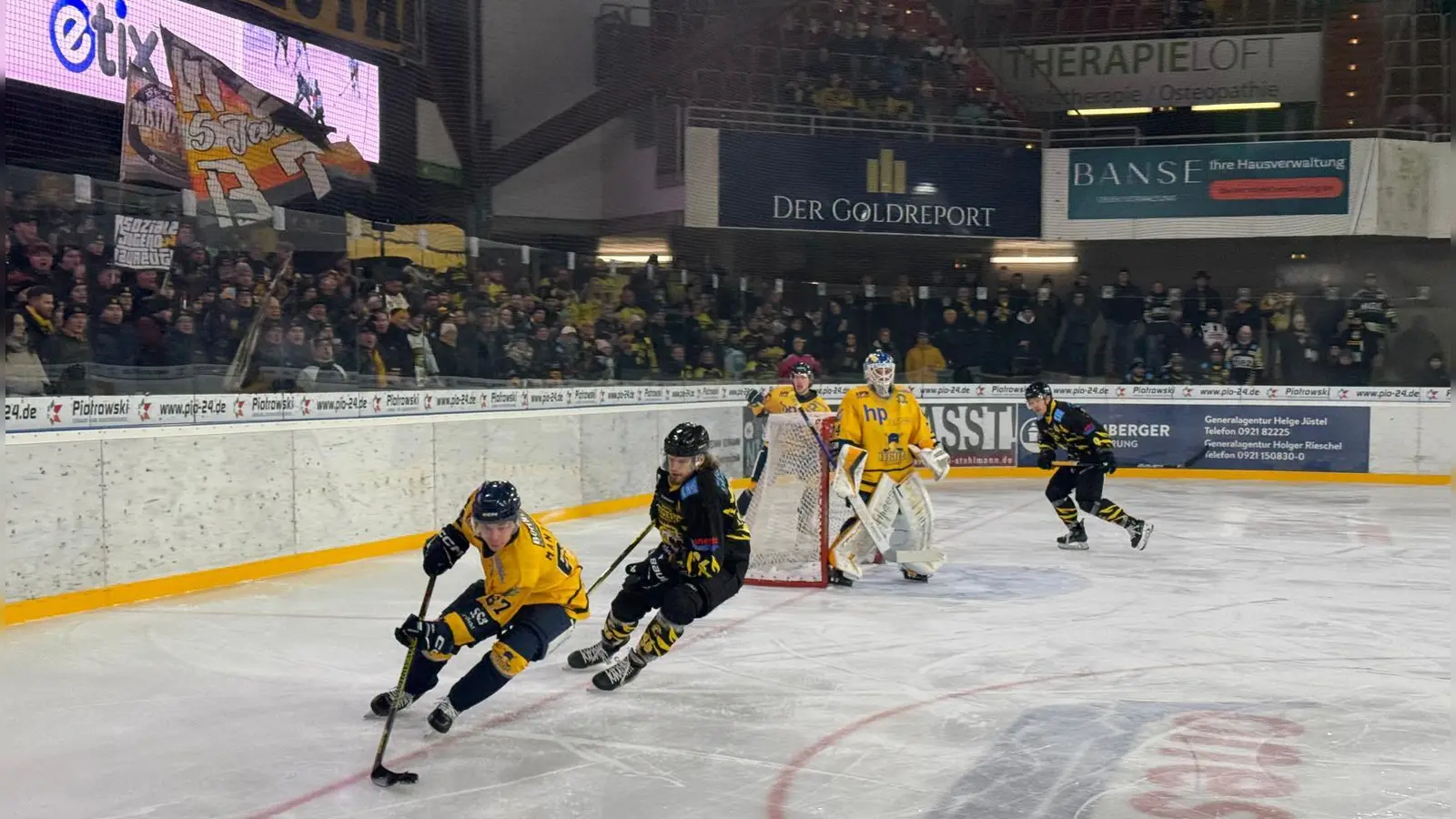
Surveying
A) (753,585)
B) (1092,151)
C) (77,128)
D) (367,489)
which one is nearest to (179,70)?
(77,128)

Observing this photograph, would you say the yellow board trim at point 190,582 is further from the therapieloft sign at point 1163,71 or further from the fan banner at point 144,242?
the therapieloft sign at point 1163,71

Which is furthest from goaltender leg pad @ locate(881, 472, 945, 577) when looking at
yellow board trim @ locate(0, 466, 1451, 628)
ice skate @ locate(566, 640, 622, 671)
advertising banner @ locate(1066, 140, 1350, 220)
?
advertising banner @ locate(1066, 140, 1350, 220)

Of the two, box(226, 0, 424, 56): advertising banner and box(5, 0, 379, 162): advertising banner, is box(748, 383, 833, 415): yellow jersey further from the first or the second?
box(226, 0, 424, 56): advertising banner

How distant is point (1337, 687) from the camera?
566 centimetres

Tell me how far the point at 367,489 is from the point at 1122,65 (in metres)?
15.1

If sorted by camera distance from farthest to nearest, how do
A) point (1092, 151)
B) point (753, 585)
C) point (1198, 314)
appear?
point (1092, 151)
point (1198, 314)
point (753, 585)

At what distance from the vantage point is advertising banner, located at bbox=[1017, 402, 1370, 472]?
16406 millimetres

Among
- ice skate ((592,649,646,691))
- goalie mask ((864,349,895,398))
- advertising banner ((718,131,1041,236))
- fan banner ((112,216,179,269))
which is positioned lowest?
ice skate ((592,649,646,691))

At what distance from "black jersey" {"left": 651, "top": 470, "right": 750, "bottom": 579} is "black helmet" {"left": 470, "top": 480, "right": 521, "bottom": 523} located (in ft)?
3.62

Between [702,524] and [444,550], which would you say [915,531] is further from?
[444,550]

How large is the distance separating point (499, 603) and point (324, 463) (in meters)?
4.94

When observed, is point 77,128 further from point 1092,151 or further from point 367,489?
point 1092,151

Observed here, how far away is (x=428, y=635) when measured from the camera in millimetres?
4445

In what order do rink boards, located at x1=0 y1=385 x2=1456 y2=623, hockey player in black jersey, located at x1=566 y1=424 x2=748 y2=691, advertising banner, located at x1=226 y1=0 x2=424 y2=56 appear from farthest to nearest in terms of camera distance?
advertising banner, located at x1=226 y1=0 x2=424 y2=56
rink boards, located at x1=0 y1=385 x2=1456 y2=623
hockey player in black jersey, located at x1=566 y1=424 x2=748 y2=691
